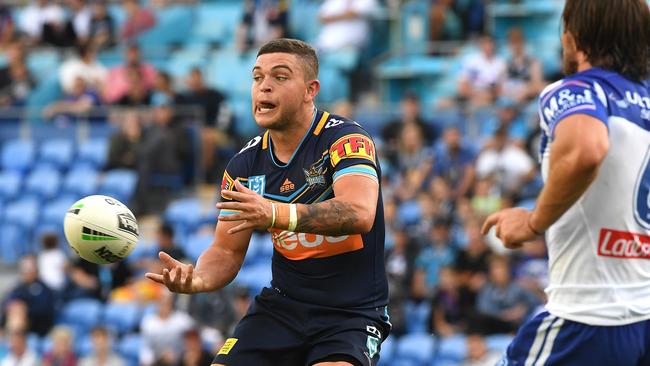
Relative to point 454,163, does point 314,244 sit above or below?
above

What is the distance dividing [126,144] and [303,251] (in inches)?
425

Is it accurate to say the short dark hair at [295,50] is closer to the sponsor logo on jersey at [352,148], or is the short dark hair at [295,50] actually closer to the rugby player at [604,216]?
the sponsor logo on jersey at [352,148]

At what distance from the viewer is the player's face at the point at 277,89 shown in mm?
6340

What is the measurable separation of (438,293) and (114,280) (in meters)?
4.93

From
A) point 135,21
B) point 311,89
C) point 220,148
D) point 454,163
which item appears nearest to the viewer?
point 311,89

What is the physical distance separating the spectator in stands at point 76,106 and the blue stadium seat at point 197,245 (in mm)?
3379

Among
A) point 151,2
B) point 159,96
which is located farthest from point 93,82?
point 151,2

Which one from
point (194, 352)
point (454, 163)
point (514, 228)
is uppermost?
point (514, 228)

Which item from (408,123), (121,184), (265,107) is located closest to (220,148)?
(121,184)

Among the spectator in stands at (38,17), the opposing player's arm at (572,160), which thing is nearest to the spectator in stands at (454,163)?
the opposing player's arm at (572,160)

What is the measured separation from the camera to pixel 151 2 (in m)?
20.5

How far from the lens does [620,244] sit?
512cm

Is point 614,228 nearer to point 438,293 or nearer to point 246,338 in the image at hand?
point 246,338

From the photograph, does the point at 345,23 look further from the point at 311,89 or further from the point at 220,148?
the point at 311,89
